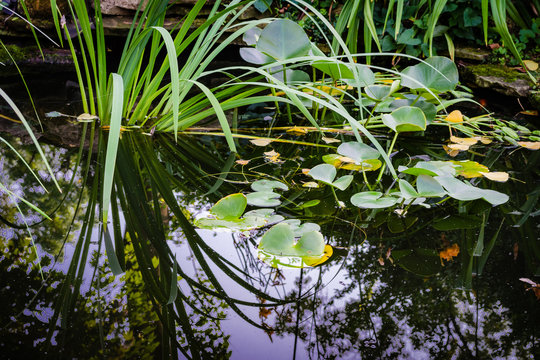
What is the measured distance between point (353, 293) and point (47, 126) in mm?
1392

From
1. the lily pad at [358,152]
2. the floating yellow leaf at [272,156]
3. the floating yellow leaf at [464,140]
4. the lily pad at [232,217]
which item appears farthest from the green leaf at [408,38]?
the lily pad at [232,217]

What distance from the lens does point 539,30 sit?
8.33 ft

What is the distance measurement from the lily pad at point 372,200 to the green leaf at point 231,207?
0.27 meters

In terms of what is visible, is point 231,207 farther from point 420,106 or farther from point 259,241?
point 420,106

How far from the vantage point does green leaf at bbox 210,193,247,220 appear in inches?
42.1

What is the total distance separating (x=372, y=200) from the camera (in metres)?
1.13

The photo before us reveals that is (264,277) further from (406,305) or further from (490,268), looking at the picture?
(490,268)

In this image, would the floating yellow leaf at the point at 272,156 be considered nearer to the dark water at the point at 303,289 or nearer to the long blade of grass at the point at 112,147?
the dark water at the point at 303,289

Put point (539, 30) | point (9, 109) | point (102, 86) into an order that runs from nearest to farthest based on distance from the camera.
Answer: point (102, 86)
point (9, 109)
point (539, 30)

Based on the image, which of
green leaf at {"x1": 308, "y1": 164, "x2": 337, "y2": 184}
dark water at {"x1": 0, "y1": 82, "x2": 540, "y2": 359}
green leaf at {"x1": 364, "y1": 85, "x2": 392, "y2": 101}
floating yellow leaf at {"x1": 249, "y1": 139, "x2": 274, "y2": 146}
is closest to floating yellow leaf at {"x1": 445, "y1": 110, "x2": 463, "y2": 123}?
green leaf at {"x1": 364, "y1": 85, "x2": 392, "y2": 101}

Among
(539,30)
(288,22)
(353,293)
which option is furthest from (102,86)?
(539,30)

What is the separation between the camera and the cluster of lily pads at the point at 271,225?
3.08ft

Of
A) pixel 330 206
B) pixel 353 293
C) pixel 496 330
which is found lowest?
pixel 496 330

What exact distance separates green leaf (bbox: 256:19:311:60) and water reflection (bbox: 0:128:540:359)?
479 mm
